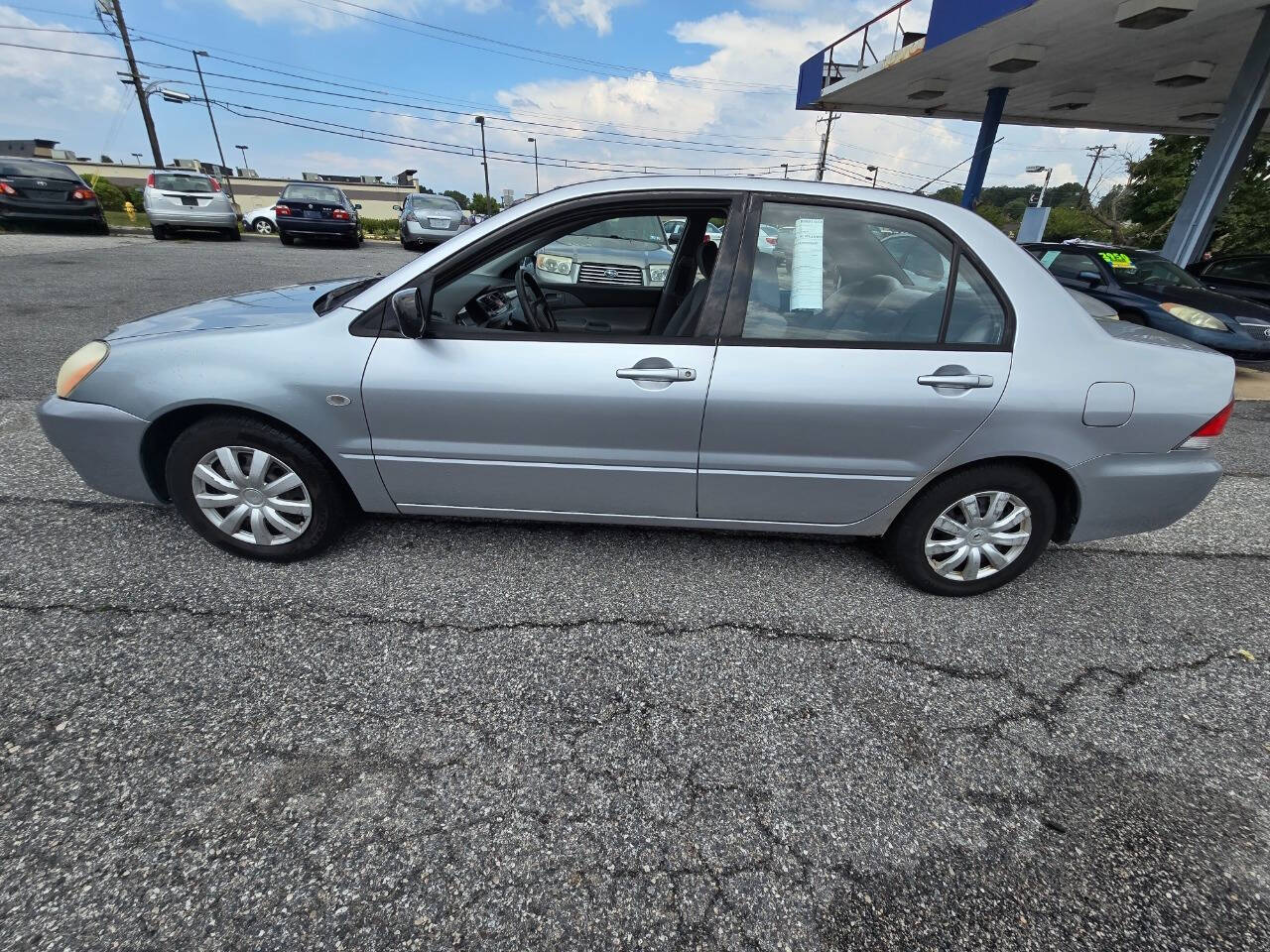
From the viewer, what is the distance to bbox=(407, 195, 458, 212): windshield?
55.6ft

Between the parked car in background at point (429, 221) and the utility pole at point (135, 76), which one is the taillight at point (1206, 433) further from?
the utility pole at point (135, 76)

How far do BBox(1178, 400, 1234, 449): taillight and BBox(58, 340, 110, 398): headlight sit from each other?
4.31 metres

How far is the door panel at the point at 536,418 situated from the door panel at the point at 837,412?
122mm

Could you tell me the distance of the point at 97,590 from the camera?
246 centimetres

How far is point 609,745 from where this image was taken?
1.91 m

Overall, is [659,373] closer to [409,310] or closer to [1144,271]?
[409,310]

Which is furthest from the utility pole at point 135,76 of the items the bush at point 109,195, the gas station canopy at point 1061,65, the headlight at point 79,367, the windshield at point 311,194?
the headlight at point 79,367

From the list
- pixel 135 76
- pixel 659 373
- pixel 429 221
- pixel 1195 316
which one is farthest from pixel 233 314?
pixel 135 76

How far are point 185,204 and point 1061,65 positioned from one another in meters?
18.2

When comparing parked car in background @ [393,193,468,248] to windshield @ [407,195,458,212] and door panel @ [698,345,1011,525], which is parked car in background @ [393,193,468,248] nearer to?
windshield @ [407,195,458,212]

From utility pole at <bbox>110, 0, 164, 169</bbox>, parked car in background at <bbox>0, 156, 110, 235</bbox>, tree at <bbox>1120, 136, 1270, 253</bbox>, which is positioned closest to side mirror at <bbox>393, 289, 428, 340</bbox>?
parked car in background at <bbox>0, 156, 110, 235</bbox>

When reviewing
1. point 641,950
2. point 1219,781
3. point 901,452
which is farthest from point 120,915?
point 1219,781

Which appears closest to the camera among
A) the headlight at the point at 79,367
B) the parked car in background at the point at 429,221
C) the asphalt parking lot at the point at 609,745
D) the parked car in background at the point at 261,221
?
the asphalt parking lot at the point at 609,745

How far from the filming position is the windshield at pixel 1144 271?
290 inches
